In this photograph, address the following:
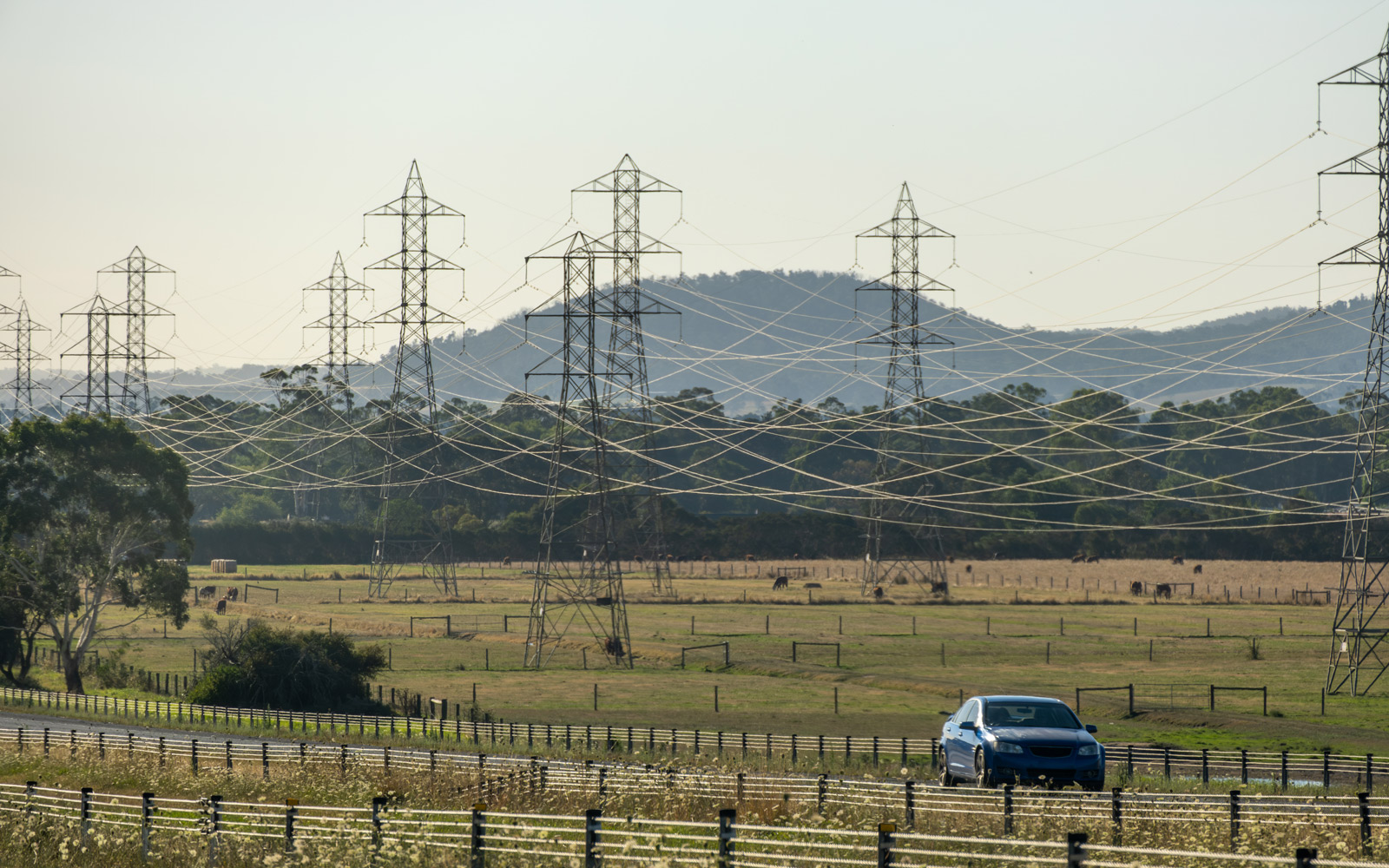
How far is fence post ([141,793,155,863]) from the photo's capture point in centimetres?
2164

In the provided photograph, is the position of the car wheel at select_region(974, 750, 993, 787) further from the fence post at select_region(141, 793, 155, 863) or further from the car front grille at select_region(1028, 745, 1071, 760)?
the fence post at select_region(141, 793, 155, 863)

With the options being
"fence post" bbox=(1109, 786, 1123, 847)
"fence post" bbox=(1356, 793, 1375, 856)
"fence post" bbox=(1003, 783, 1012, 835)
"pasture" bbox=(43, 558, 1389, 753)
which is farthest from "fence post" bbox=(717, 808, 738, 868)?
"pasture" bbox=(43, 558, 1389, 753)

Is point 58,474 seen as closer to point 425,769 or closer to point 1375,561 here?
point 425,769

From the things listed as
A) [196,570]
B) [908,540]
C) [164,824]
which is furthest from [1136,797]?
[196,570]

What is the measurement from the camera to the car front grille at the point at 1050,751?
24.0m

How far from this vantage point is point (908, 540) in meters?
144

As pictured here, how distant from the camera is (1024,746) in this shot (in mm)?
24016

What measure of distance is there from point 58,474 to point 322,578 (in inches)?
2199

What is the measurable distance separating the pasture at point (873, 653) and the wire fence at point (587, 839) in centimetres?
2526

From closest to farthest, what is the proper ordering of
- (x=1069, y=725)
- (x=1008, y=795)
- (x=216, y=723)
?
(x=1008, y=795), (x=1069, y=725), (x=216, y=723)

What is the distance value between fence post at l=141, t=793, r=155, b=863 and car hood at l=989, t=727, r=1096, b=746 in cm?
1397

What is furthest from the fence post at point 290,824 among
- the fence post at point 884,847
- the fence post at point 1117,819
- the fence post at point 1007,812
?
the fence post at point 1117,819

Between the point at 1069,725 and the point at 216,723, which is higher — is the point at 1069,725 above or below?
above

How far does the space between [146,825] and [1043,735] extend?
586 inches
